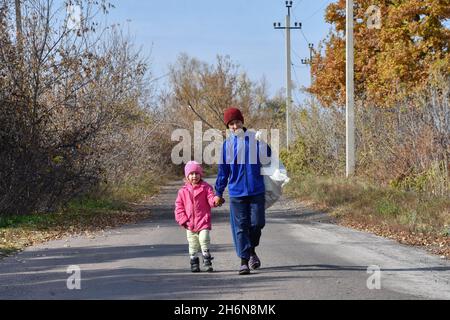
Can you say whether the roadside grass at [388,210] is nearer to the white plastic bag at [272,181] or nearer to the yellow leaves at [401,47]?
the white plastic bag at [272,181]

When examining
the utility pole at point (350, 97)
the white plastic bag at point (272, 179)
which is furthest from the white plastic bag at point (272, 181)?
the utility pole at point (350, 97)

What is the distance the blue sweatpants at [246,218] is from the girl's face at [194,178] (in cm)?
55

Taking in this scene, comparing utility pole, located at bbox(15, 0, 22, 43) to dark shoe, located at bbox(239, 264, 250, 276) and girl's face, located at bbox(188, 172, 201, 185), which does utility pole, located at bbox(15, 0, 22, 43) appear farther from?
dark shoe, located at bbox(239, 264, 250, 276)

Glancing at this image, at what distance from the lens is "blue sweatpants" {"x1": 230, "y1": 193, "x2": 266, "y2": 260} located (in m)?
9.44

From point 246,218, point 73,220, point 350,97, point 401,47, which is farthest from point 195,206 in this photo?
point 401,47

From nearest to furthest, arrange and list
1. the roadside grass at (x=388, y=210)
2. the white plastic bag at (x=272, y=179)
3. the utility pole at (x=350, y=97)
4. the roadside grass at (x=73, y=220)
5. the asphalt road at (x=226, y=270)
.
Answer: the asphalt road at (x=226, y=270), the white plastic bag at (x=272, y=179), the roadside grass at (x=388, y=210), the roadside grass at (x=73, y=220), the utility pole at (x=350, y=97)

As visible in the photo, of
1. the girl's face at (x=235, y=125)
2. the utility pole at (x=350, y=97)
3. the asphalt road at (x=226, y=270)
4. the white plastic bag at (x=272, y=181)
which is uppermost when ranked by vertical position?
the utility pole at (x=350, y=97)

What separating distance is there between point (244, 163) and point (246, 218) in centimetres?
69

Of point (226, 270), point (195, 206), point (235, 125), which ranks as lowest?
point (226, 270)

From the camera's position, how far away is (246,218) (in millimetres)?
9492

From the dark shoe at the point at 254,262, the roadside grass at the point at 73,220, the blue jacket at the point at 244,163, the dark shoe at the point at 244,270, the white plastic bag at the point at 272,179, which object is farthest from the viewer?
the roadside grass at the point at 73,220

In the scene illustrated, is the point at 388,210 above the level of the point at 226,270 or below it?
above

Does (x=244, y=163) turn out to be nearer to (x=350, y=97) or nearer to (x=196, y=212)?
(x=196, y=212)

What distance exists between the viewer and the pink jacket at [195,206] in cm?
964
